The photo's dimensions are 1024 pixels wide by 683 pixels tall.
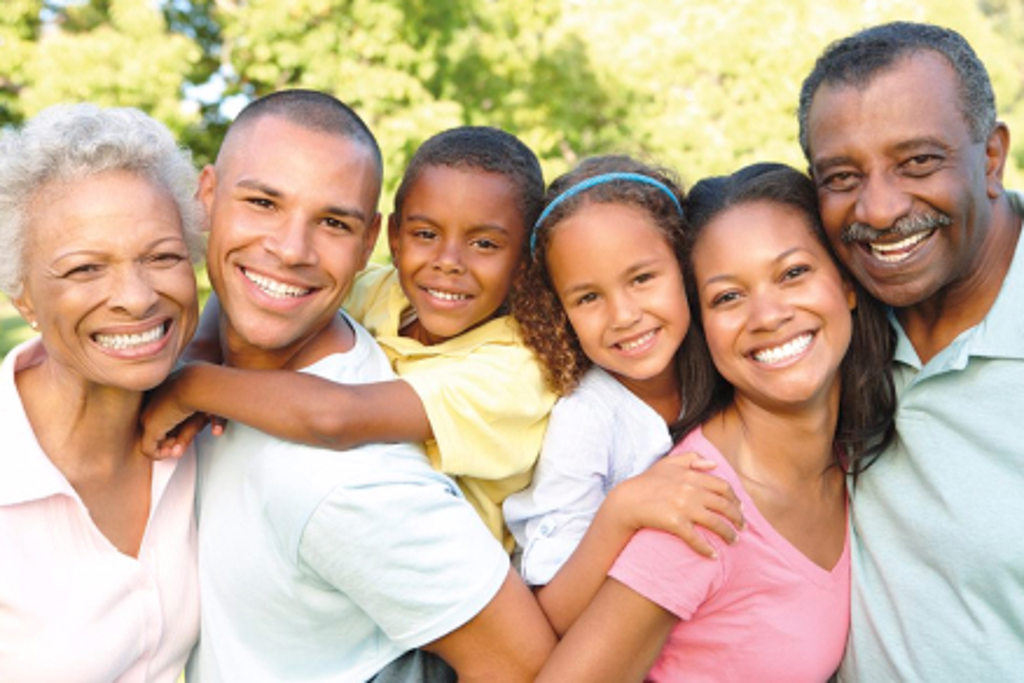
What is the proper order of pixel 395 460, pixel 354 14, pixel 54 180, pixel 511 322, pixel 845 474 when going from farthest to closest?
pixel 354 14, pixel 511 322, pixel 845 474, pixel 395 460, pixel 54 180

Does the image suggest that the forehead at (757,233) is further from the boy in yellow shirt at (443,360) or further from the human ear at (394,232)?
the human ear at (394,232)

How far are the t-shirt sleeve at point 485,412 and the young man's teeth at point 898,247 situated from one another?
1.04m

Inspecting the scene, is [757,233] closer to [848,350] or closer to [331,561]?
[848,350]

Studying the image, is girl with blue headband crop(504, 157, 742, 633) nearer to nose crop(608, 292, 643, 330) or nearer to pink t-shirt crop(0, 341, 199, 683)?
nose crop(608, 292, 643, 330)

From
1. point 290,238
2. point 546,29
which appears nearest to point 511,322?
point 290,238

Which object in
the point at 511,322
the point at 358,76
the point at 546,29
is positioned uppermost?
the point at 546,29

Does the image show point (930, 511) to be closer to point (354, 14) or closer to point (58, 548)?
point (58, 548)

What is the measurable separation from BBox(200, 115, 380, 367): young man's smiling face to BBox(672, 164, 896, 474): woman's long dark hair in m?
1.05

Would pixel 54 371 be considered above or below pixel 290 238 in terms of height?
below

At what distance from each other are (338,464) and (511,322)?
0.97 m

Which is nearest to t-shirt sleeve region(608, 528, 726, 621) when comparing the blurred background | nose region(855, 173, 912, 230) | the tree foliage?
nose region(855, 173, 912, 230)

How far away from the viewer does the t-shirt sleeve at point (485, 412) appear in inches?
104

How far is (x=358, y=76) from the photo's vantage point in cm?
926

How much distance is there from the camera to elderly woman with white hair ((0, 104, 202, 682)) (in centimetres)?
231
